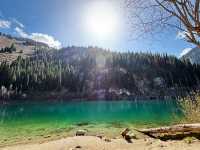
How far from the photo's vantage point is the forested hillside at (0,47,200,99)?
377 ft

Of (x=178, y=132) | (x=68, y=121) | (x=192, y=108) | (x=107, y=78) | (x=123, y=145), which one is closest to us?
(x=123, y=145)

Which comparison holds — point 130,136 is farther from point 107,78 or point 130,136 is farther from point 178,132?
point 107,78

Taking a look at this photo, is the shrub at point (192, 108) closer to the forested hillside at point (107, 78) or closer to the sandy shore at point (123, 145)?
the sandy shore at point (123, 145)

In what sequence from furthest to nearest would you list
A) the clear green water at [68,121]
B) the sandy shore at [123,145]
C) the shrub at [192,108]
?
the clear green water at [68,121] < the shrub at [192,108] < the sandy shore at [123,145]

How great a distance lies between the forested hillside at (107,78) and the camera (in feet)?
377

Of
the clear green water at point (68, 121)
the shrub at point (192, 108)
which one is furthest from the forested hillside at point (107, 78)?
the shrub at point (192, 108)

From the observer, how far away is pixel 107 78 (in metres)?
129

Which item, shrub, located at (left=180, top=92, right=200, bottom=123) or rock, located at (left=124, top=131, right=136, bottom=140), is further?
shrub, located at (left=180, top=92, right=200, bottom=123)

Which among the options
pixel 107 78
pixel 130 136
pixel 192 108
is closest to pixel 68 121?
pixel 130 136

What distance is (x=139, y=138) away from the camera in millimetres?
10406

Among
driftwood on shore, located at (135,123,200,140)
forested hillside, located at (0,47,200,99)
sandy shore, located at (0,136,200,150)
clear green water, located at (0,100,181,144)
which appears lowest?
clear green water, located at (0,100,181,144)

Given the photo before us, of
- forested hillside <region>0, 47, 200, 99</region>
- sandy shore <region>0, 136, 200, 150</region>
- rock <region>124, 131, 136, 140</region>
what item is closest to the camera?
sandy shore <region>0, 136, 200, 150</region>

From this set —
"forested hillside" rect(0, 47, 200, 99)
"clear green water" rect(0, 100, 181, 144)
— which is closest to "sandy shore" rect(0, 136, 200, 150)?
"clear green water" rect(0, 100, 181, 144)

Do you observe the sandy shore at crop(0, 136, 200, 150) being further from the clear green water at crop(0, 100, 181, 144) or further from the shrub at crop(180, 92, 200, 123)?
the clear green water at crop(0, 100, 181, 144)
